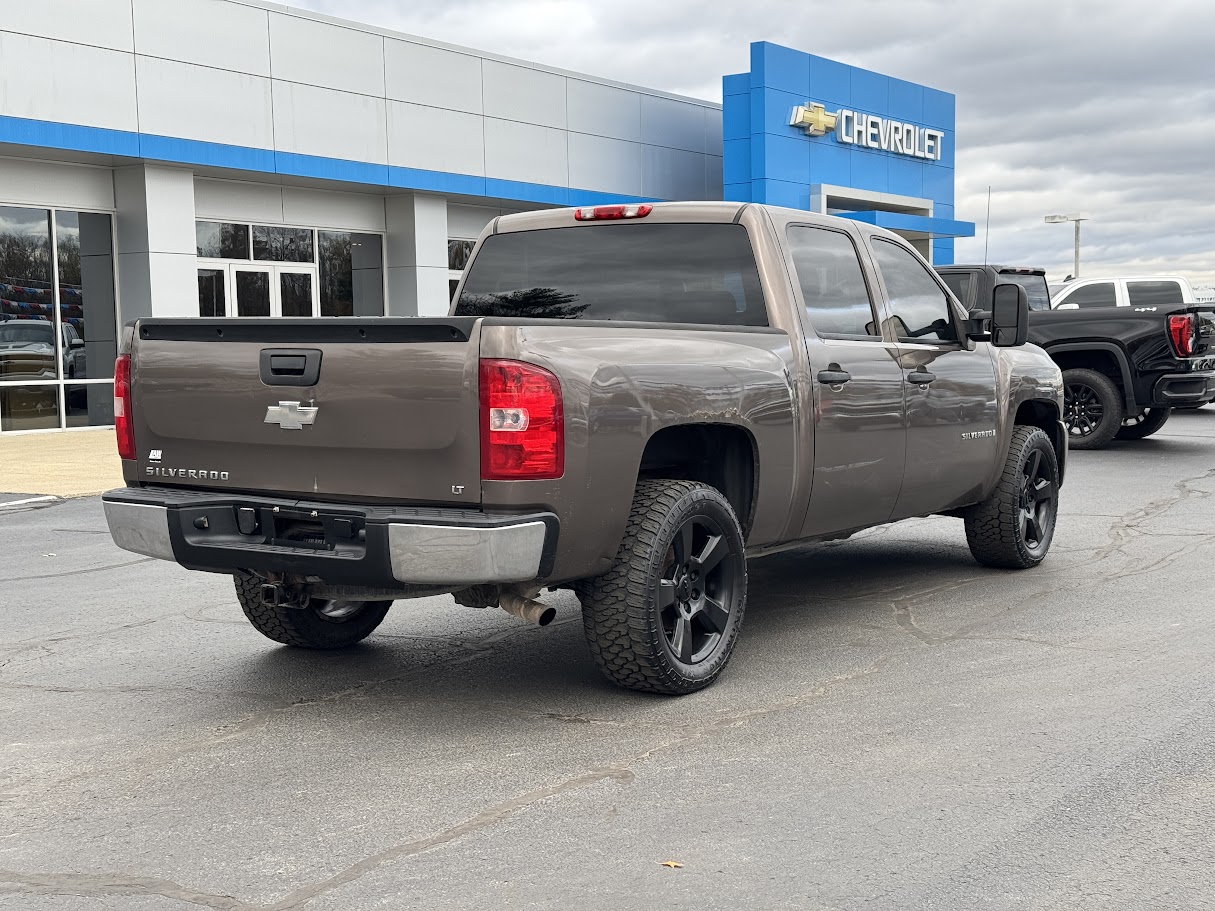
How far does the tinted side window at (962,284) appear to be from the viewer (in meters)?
15.1

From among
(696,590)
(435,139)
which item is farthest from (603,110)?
(696,590)

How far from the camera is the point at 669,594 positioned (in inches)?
210

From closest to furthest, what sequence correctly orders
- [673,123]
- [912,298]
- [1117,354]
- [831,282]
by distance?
1. [831,282]
2. [912,298]
3. [1117,354]
4. [673,123]

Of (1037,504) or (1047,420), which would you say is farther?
(1047,420)

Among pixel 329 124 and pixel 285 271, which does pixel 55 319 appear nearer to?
pixel 285 271

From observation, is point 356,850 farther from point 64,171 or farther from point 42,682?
point 64,171

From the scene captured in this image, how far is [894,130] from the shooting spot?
38.7 metres

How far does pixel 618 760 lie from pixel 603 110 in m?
27.1

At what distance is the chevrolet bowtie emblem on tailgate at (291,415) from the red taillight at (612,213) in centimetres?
202

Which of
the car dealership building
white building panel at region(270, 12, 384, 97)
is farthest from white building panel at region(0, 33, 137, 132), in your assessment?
white building panel at region(270, 12, 384, 97)

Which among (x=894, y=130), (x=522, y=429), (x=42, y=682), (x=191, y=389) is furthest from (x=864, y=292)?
(x=894, y=130)

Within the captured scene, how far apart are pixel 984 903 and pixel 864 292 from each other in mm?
3876

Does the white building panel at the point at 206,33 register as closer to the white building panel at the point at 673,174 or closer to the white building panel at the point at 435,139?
the white building panel at the point at 435,139

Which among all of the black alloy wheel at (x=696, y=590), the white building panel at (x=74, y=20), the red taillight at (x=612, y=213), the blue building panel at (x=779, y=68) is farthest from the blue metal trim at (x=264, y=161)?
the black alloy wheel at (x=696, y=590)
